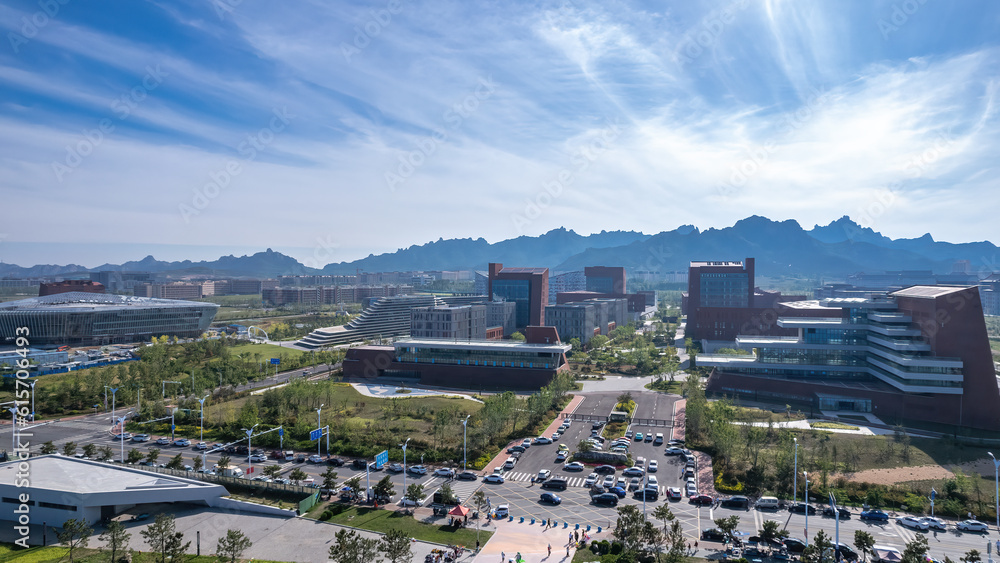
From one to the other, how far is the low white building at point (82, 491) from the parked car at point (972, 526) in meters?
39.3

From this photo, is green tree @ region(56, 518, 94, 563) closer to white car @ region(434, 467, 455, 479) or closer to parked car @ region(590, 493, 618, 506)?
white car @ region(434, 467, 455, 479)

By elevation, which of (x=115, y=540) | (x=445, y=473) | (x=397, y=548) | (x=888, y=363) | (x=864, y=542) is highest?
(x=888, y=363)

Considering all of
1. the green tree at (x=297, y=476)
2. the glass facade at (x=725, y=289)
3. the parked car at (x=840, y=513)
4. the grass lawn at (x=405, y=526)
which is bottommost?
the grass lawn at (x=405, y=526)

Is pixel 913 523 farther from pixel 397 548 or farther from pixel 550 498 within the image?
pixel 397 548

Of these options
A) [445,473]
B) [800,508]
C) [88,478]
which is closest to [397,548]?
[445,473]

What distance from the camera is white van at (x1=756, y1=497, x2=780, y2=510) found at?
29.8 metres

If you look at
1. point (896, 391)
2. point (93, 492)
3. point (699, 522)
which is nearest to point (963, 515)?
point (699, 522)

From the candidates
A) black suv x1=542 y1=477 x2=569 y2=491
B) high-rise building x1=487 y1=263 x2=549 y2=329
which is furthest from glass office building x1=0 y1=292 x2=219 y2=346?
black suv x1=542 y1=477 x2=569 y2=491

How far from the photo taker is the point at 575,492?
3244 cm

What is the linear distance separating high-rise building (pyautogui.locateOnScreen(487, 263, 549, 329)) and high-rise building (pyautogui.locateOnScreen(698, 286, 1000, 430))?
137 feet

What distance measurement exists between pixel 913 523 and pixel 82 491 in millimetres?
43048

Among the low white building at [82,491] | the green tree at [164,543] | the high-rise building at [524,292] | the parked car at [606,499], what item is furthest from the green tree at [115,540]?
the high-rise building at [524,292]

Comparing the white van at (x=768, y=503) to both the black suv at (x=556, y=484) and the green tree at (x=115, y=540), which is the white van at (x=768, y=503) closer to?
the black suv at (x=556, y=484)

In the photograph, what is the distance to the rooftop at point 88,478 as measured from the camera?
95.6 feet
